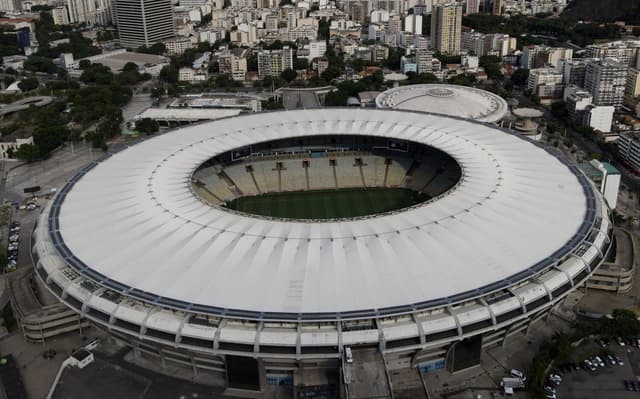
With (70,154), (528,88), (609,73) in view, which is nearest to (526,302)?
(70,154)

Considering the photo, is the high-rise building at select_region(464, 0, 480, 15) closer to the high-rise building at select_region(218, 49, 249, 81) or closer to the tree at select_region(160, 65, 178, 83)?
the high-rise building at select_region(218, 49, 249, 81)

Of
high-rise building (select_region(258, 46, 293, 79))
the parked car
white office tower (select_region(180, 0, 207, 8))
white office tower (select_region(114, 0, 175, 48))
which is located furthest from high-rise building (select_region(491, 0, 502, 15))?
the parked car

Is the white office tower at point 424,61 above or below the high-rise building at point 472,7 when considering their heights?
below

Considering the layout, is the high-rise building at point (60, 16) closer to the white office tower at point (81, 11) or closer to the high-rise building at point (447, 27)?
the white office tower at point (81, 11)

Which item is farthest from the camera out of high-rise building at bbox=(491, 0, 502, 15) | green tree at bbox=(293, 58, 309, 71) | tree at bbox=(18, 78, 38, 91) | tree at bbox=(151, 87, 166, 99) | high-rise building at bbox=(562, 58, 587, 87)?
high-rise building at bbox=(491, 0, 502, 15)

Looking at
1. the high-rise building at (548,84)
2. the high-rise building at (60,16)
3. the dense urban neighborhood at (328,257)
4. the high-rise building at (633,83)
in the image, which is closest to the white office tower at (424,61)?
the high-rise building at (548,84)
